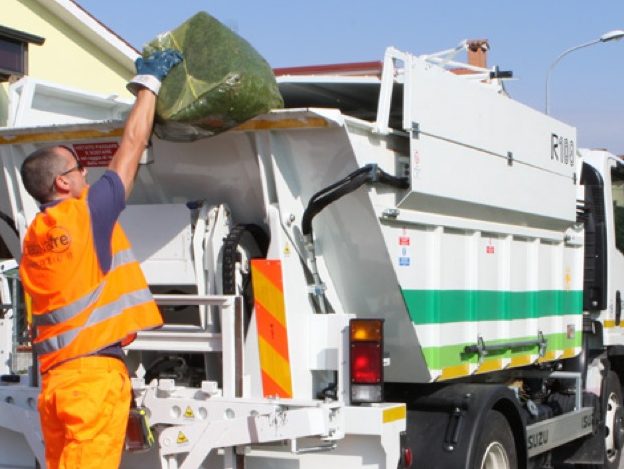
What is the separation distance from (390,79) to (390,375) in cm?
149

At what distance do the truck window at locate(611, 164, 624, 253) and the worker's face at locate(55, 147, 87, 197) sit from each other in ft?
17.6

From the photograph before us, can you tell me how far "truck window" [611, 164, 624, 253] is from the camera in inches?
336

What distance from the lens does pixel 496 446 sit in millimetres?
5777

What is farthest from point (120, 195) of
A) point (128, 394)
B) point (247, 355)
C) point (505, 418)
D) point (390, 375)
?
point (505, 418)

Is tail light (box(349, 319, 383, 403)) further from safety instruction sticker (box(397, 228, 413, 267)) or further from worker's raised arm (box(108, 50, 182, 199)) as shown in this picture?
worker's raised arm (box(108, 50, 182, 199))

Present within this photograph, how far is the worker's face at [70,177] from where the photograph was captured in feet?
13.4

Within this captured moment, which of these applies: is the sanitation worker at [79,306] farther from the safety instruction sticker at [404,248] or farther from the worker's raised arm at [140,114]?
the safety instruction sticker at [404,248]

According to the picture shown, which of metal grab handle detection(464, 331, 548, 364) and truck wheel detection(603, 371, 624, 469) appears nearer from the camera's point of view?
metal grab handle detection(464, 331, 548, 364)

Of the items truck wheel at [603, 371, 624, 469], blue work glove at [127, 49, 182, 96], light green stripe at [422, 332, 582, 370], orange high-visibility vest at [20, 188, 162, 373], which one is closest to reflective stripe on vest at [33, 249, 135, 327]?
orange high-visibility vest at [20, 188, 162, 373]

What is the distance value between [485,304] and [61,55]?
384 inches

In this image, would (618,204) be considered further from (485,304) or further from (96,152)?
(96,152)

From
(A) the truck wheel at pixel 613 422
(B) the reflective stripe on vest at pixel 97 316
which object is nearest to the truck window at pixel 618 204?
(A) the truck wheel at pixel 613 422

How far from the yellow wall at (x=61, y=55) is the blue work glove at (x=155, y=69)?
8818 mm

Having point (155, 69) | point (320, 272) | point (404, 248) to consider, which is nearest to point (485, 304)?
point (404, 248)
